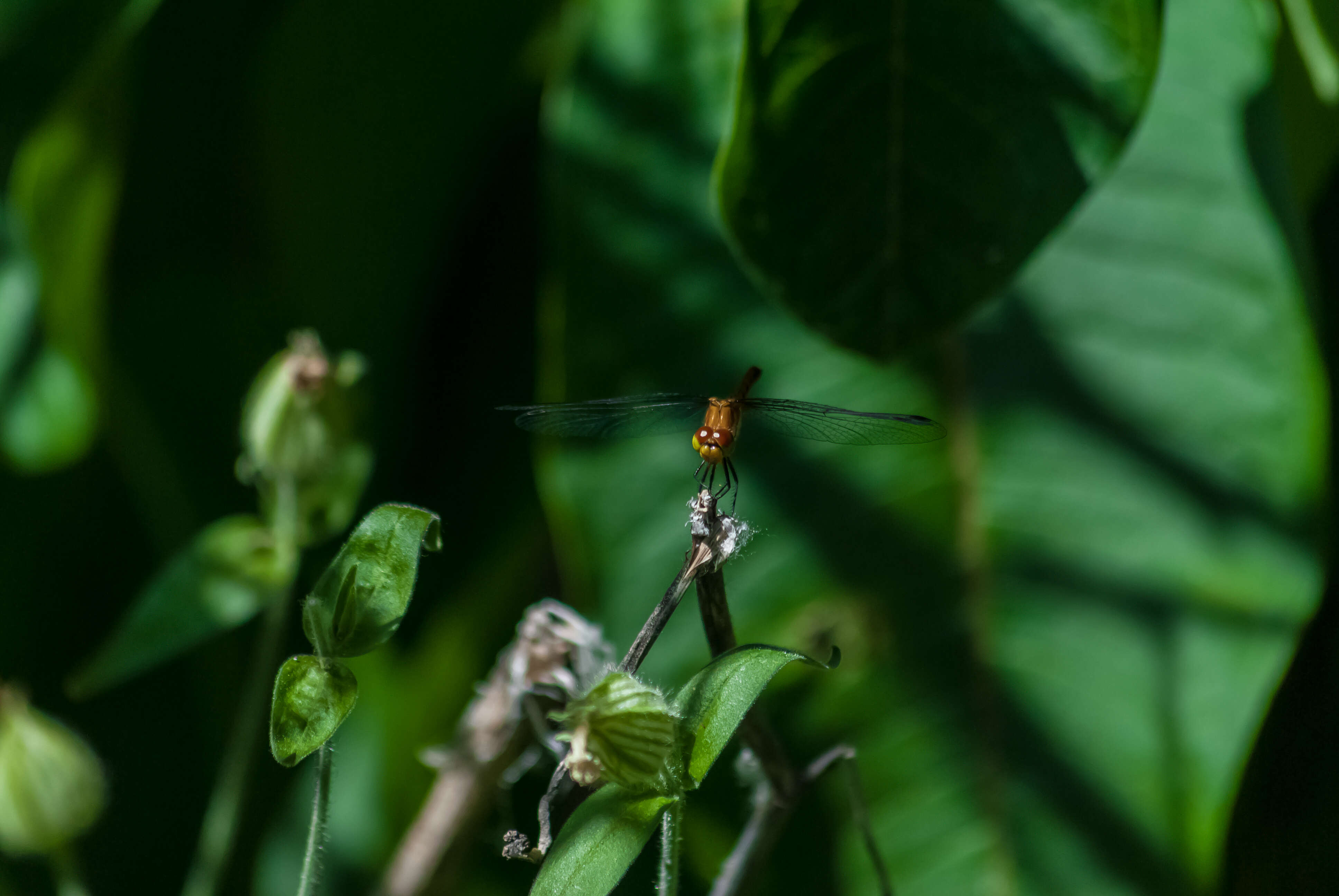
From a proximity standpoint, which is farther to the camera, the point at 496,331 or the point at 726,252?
the point at 496,331

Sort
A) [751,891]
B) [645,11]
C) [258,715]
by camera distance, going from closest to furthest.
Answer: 1. [751,891]
2. [258,715]
3. [645,11]

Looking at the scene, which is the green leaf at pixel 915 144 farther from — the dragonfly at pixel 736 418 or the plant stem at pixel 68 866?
the plant stem at pixel 68 866

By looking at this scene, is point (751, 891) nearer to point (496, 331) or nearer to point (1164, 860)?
point (1164, 860)

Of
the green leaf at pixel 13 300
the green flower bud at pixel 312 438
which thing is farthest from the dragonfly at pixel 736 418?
the green leaf at pixel 13 300

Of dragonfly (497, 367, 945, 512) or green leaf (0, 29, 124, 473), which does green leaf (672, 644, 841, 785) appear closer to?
dragonfly (497, 367, 945, 512)

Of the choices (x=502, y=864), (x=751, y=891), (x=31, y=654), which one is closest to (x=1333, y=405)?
(x=751, y=891)

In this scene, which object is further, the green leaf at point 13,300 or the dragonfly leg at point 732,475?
the green leaf at point 13,300

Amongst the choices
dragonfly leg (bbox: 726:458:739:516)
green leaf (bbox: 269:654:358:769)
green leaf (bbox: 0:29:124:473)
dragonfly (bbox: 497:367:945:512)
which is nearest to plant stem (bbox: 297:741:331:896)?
green leaf (bbox: 269:654:358:769)

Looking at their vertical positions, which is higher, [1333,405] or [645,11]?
[645,11]
